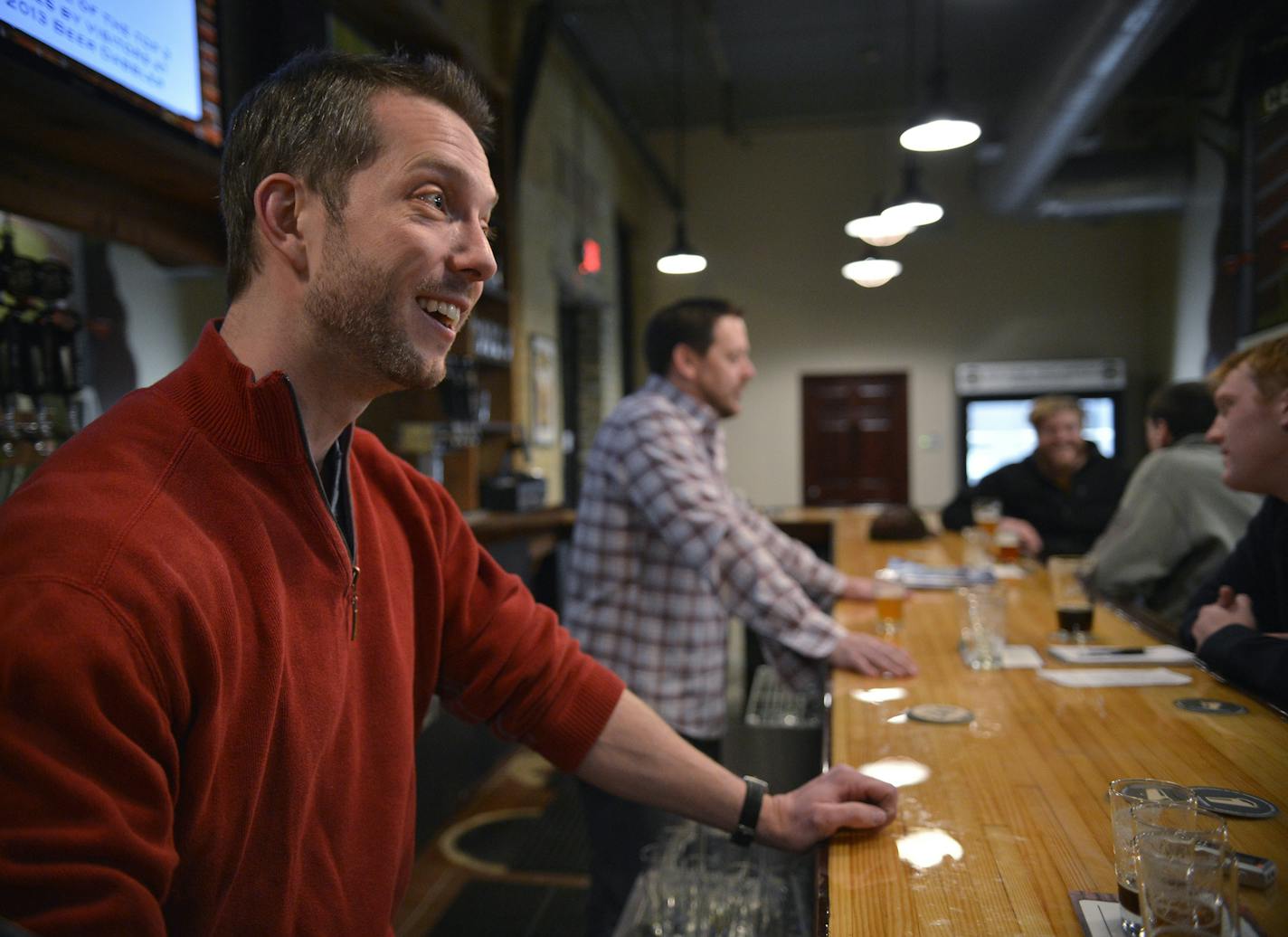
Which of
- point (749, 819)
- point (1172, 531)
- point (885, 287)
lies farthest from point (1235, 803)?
point (885, 287)

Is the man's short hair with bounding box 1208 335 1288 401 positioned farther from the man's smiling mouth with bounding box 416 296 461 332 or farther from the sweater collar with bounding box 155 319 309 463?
the sweater collar with bounding box 155 319 309 463

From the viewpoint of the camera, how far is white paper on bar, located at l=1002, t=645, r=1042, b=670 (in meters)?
1.82

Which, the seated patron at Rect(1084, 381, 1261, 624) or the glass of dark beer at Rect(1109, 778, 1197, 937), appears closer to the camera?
the glass of dark beer at Rect(1109, 778, 1197, 937)

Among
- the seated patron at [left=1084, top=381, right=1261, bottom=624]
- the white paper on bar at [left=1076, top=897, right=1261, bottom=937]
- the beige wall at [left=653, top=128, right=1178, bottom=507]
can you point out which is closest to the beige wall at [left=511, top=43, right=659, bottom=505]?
the beige wall at [left=653, top=128, right=1178, bottom=507]

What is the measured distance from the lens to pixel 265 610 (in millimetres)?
902

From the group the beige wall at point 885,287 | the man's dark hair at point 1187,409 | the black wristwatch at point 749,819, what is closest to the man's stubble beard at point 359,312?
the black wristwatch at point 749,819

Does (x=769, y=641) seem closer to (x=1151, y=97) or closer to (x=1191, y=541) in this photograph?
(x=1191, y=541)

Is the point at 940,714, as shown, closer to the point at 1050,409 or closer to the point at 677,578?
the point at 677,578

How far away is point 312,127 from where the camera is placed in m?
1.02

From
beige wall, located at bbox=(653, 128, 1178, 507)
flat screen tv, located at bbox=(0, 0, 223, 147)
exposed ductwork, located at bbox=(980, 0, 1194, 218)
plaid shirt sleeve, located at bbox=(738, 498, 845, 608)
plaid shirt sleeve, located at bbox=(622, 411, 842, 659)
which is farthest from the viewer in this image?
beige wall, located at bbox=(653, 128, 1178, 507)

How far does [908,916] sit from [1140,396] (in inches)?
362

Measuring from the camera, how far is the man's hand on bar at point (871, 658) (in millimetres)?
1789

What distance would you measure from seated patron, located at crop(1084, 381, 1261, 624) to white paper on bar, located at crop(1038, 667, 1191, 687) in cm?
98

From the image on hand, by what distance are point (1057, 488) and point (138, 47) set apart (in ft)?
14.3
